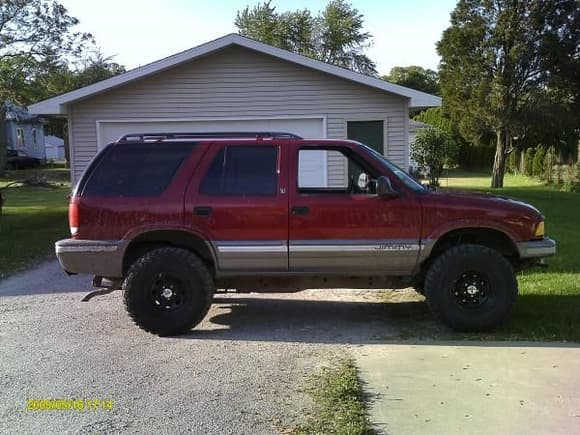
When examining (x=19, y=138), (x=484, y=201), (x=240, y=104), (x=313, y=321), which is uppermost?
(x=19, y=138)

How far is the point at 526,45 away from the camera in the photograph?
26859mm

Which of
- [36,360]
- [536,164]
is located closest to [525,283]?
[36,360]

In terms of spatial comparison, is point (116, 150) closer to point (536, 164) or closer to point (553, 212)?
point (553, 212)

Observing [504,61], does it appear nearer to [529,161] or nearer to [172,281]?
[529,161]

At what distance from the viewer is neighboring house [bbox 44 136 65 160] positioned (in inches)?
2464

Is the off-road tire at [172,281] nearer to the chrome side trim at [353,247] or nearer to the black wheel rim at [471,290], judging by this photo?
the chrome side trim at [353,247]

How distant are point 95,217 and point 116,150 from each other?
69 centimetres

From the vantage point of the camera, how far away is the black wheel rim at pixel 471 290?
5.96 metres

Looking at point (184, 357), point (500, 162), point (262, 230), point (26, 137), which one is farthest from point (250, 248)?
point (26, 137)

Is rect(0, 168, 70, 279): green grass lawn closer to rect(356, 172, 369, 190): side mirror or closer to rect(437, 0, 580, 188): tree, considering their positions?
rect(356, 172, 369, 190): side mirror

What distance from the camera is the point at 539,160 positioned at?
103ft

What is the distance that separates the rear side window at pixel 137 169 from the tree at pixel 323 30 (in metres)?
45.3

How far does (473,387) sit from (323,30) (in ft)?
164

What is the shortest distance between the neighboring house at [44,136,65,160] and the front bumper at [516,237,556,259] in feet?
203
